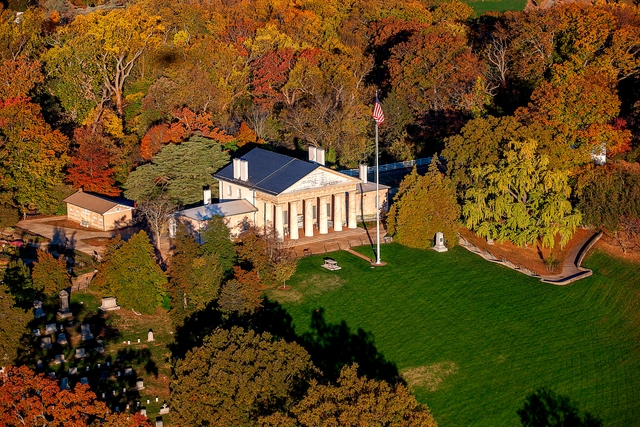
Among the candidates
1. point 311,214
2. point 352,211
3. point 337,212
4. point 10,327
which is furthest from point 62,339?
point 352,211

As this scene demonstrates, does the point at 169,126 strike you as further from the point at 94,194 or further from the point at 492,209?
the point at 492,209

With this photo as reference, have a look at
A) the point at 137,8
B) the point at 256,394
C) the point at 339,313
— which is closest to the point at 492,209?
the point at 339,313

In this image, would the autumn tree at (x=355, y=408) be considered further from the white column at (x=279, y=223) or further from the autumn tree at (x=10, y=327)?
the white column at (x=279, y=223)

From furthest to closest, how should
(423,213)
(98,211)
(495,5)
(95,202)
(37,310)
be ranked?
(495,5), (95,202), (98,211), (423,213), (37,310)

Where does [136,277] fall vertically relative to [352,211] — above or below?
below

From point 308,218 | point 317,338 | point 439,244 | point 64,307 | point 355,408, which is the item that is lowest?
point 317,338

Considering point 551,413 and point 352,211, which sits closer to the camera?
point 551,413

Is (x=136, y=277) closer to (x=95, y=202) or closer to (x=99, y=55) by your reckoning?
(x=95, y=202)
